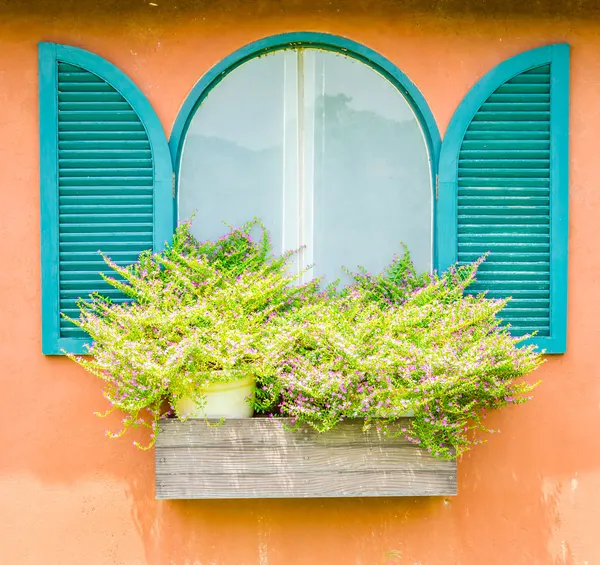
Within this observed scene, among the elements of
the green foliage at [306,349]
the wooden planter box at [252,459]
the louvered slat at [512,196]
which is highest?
the louvered slat at [512,196]

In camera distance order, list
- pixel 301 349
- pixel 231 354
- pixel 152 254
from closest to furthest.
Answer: pixel 231 354 < pixel 301 349 < pixel 152 254

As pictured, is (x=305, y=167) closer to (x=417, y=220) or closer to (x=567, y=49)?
(x=417, y=220)

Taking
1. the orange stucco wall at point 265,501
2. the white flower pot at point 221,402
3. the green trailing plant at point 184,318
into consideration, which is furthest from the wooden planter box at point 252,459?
the orange stucco wall at point 265,501

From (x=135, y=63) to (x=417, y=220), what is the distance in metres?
1.58

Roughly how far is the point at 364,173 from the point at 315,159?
254 mm

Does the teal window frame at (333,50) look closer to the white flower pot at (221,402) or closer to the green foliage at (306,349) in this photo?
the green foliage at (306,349)

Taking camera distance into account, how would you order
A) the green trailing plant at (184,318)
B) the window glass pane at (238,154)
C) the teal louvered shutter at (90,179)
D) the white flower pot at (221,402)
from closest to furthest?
1. the green trailing plant at (184,318)
2. the white flower pot at (221,402)
3. the teal louvered shutter at (90,179)
4. the window glass pane at (238,154)

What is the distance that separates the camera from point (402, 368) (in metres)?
2.63

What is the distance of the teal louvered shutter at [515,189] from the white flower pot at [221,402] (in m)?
1.13

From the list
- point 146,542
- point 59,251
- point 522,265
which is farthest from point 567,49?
point 146,542

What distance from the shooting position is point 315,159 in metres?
3.18

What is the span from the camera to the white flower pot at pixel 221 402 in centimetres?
273

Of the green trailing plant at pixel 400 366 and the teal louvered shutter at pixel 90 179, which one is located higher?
the teal louvered shutter at pixel 90 179

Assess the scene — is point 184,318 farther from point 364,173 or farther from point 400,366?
point 364,173
